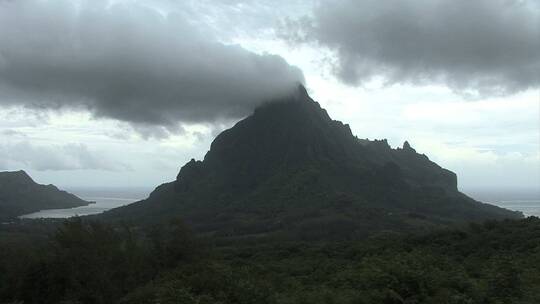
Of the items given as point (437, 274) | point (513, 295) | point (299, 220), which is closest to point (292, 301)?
point (437, 274)

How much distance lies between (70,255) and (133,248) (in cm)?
1134

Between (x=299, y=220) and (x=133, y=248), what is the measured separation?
398ft

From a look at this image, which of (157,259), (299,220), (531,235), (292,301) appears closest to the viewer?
(292,301)

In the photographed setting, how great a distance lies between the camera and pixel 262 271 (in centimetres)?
5691

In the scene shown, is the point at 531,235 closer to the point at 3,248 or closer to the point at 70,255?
the point at 70,255

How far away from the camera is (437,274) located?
20.6 metres

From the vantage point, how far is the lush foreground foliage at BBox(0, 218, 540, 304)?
19156 mm

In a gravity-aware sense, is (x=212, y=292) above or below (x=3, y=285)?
above

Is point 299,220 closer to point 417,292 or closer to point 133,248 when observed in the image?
point 133,248

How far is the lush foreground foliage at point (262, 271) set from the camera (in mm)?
19156

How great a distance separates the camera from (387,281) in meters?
19.8

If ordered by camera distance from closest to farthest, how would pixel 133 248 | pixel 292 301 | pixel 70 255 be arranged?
pixel 292 301 → pixel 70 255 → pixel 133 248

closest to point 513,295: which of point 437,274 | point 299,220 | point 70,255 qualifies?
point 437,274

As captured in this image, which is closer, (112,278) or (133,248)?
(112,278)
